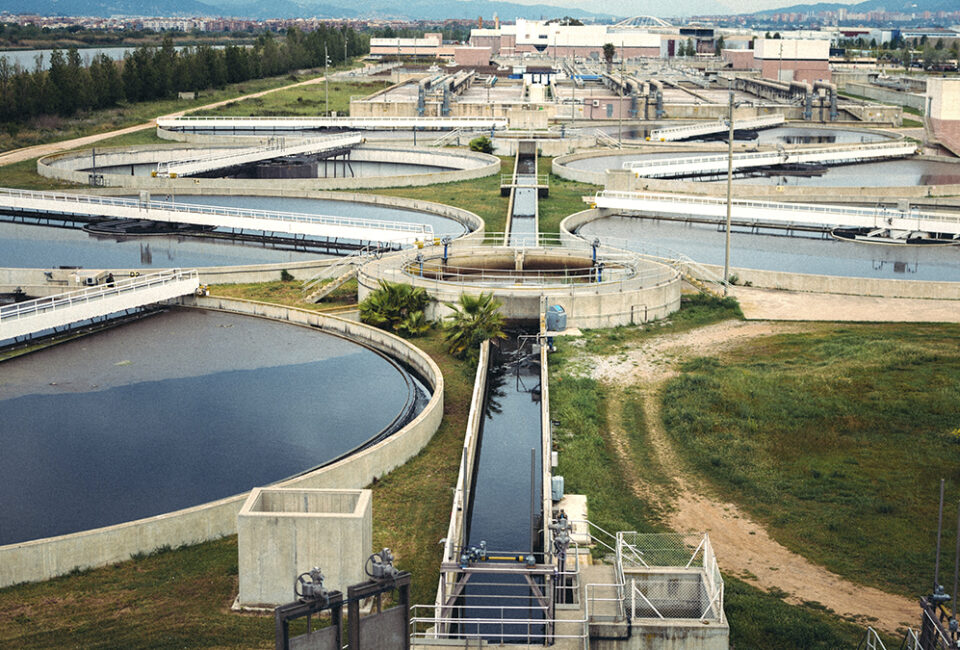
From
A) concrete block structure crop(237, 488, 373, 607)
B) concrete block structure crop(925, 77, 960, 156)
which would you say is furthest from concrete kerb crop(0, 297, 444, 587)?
concrete block structure crop(925, 77, 960, 156)

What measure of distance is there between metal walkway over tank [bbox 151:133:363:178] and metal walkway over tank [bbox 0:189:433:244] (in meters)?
7.26

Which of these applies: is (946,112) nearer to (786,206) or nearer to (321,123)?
(786,206)

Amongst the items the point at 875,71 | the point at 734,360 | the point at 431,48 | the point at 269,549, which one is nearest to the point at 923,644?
the point at 269,549

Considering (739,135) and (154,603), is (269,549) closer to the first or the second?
(154,603)

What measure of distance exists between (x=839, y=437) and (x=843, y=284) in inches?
614

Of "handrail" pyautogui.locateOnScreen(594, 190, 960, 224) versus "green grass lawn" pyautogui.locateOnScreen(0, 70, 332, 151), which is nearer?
"handrail" pyautogui.locateOnScreen(594, 190, 960, 224)

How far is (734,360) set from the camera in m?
33.2

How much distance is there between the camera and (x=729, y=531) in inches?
866

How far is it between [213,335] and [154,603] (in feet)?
57.8

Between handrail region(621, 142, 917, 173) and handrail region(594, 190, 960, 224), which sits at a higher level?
handrail region(621, 142, 917, 173)

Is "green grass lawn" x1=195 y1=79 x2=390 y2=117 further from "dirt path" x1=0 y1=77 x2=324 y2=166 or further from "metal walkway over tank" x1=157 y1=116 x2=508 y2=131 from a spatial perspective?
"metal walkway over tank" x1=157 y1=116 x2=508 y2=131

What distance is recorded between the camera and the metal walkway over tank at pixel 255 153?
63.1m

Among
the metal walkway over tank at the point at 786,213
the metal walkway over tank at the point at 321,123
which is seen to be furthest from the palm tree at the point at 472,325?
the metal walkway over tank at the point at 321,123

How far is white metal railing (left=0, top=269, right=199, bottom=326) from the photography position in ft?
111
